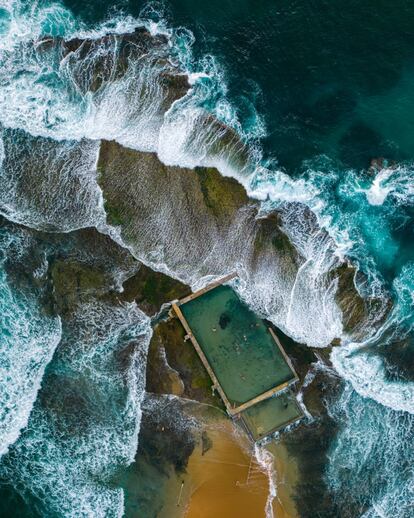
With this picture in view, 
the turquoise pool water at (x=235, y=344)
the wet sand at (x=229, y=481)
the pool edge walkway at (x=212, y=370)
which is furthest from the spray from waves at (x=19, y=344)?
the wet sand at (x=229, y=481)

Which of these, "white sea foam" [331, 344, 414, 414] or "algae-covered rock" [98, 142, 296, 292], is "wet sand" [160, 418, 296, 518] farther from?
"algae-covered rock" [98, 142, 296, 292]

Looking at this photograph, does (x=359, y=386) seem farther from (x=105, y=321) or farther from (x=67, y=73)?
(x=67, y=73)

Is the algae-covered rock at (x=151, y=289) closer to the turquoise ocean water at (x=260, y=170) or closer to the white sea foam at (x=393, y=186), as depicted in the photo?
the turquoise ocean water at (x=260, y=170)

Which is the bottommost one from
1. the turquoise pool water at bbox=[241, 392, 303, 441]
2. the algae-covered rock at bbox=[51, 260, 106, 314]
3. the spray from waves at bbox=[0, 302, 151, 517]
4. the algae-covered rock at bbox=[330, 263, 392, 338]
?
the spray from waves at bbox=[0, 302, 151, 517]

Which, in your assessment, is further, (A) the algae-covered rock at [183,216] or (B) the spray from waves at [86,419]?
(A) the algae-covered rock at [183,216]

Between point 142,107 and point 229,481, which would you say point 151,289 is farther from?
point 229,481

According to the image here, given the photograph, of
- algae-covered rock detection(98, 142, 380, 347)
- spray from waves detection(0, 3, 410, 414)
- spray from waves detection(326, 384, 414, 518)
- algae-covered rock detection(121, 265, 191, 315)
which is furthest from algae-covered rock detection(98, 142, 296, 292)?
spray from waves detection(326, 384, 414, 518)

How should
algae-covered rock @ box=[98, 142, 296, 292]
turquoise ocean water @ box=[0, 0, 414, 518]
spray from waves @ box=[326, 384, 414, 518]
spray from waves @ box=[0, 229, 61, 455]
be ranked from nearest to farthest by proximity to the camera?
spray from waves @ box=[0, 229, 61, 455]
turquoise ocean water @ box=[0, 0, 414, 518]
algae-covered rock @ box=[98, 142, 296, 292]
spray from waves @ box=[326, 384, 414, 518]
